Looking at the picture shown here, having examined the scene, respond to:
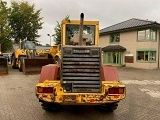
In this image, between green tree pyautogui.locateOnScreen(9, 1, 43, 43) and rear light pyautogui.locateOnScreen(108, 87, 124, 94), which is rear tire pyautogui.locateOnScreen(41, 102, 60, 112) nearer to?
rear light pyautogui.locateOnScreen(108, 87, 124, 94)

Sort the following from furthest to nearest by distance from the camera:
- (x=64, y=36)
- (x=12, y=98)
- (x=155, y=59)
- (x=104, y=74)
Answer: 1. (x=155, y=59)
2. (x=12, y=98)
3. (x=64, y=36)
4. (x=104, y=74)

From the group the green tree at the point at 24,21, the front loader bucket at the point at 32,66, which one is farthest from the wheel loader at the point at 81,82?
the green tree at the point at 24,21

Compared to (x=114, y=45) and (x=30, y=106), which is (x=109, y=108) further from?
(x=114, y=45)

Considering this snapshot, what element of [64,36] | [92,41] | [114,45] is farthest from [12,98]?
[114,45]

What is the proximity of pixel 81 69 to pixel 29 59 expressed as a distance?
11.2 m

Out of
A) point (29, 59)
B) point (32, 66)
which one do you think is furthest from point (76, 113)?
point (32, 66)

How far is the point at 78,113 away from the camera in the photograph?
715 cm

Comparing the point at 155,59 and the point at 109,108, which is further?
the point at 155,59

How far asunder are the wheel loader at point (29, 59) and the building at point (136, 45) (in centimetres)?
1088

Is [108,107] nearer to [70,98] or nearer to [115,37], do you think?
[70,98]

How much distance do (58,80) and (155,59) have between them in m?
22.1

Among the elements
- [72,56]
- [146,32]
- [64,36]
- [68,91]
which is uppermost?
[146,32]

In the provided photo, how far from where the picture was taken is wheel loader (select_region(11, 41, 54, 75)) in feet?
56.4

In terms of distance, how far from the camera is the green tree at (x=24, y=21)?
116 ft
